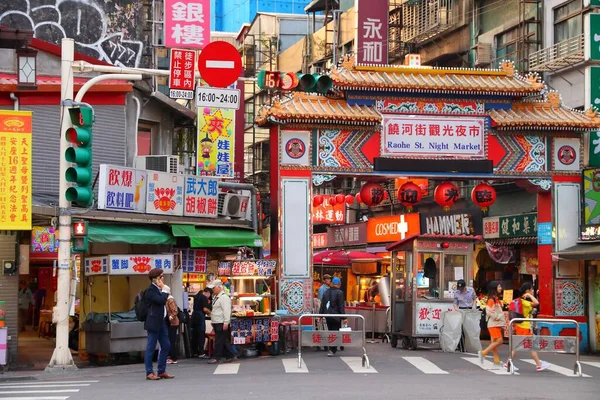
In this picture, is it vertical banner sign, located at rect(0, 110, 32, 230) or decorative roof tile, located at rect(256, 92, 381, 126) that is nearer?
vertical banner sign, located at rect(0, 110, 32, 230)

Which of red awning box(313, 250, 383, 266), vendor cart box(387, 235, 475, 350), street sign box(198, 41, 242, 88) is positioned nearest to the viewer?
street sign box(198, 41, 242, 88)

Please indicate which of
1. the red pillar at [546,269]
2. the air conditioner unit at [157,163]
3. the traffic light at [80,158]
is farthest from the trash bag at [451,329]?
the traffic light at [80,158]

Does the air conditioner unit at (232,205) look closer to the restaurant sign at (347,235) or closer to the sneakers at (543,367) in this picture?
the sneakers at (543,367)

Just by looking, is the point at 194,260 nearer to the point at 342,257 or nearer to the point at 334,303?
the point at 334,303

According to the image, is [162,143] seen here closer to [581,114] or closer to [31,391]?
[581,114]

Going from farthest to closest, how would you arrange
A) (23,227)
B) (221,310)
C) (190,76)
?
(190,76) < (221,310) < (23,227)

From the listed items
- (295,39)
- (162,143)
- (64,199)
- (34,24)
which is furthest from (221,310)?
(295,39)

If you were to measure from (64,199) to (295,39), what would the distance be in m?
41.1

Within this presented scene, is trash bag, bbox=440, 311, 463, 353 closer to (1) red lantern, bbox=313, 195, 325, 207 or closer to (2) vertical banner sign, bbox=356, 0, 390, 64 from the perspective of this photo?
(2) vertical banner sign, bbox=356, 0, 390, 64

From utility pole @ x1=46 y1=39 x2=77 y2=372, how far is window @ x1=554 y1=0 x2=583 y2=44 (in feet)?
57.9

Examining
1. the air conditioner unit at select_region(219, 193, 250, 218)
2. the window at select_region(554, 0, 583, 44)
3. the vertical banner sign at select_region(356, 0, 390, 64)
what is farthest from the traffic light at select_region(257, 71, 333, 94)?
the vertical banner sign at select_region(356, 0, 390, 64)

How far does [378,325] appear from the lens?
32062mm

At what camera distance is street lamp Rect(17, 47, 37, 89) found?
24.8 metres

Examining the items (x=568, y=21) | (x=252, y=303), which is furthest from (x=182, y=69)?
(x=568, y=21)
